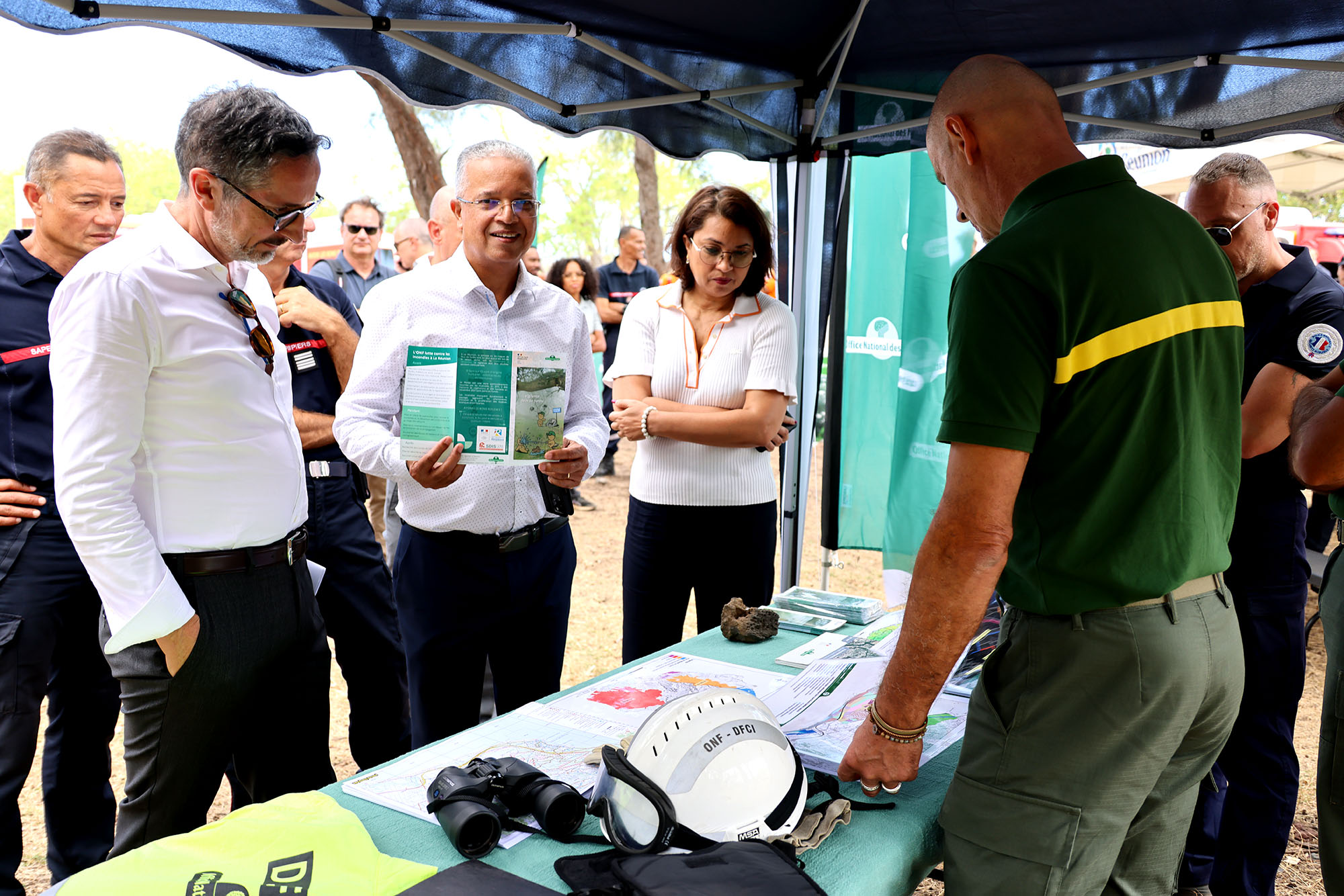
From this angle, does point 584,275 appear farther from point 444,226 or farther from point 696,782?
point 696,782

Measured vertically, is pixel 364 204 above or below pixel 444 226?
above

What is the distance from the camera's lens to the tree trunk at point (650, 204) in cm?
1579

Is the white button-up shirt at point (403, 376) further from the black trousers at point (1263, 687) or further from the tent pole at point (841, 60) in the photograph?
the black trousers at point (1263, 687)

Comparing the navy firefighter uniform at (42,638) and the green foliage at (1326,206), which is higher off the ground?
the green foliage at (1326,206)

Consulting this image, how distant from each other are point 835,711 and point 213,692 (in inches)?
49.0

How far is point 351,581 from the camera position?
2855 mm

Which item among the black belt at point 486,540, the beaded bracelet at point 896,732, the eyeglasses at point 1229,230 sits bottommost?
the beaded bracelet at point 896,732

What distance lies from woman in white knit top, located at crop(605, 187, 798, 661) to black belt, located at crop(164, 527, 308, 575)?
3.95 feet

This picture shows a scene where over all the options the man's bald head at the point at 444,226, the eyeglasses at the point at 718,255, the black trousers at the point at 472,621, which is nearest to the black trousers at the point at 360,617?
the black trousers at the point at 472,621

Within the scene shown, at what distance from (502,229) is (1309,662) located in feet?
16.6

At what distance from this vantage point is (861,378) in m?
4.26

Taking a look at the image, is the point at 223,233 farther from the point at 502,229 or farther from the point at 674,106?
the point at 674,106

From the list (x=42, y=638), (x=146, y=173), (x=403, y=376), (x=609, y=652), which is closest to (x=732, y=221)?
(x=403, y=376)

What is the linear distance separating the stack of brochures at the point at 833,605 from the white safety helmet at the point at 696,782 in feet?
4.06
